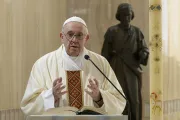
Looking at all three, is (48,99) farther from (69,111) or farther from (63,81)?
(69,111)

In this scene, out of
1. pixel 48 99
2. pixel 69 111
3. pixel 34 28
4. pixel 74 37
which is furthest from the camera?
pixel 34 28

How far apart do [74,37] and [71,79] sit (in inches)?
16.1

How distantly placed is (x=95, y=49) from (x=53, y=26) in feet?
2.09

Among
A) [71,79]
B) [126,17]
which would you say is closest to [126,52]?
[126,17]

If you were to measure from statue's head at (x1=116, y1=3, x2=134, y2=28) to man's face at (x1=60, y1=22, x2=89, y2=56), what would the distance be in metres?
1.45

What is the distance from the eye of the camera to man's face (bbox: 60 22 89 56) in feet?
12.8

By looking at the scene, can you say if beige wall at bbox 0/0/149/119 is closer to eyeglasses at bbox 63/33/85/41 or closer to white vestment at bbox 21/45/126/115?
white vestment at bbox 21/45/126/115

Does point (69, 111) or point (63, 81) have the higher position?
point (63, 81)

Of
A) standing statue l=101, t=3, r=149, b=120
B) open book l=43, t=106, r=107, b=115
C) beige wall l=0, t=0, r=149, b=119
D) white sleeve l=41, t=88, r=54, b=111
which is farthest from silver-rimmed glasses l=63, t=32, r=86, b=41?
standing statue l=101, t=3, r=149, b=120

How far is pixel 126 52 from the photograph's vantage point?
5.41 meters

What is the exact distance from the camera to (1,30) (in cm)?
484

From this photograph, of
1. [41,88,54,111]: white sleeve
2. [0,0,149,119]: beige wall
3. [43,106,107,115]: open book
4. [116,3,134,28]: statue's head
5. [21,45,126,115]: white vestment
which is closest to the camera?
[43,106,107,115]: open book

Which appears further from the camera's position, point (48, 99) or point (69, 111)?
point (48, 99)

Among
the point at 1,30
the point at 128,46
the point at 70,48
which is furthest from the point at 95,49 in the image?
the point at 70,48
